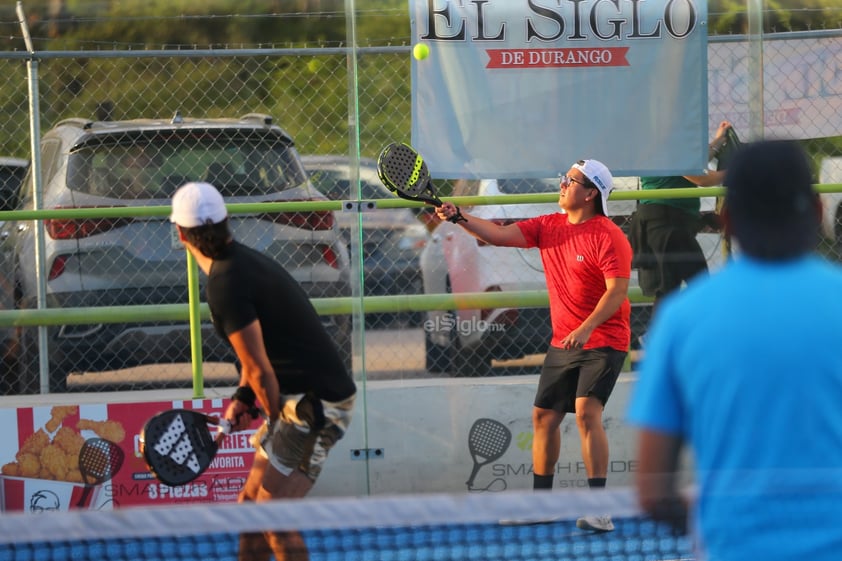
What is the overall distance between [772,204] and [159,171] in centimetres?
531

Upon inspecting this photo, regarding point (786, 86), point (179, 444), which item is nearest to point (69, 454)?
point (179, 444)

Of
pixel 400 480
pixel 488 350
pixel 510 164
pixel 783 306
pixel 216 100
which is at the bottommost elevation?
pixel 400 480

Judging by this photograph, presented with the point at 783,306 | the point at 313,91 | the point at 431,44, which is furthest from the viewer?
the point at 313,91

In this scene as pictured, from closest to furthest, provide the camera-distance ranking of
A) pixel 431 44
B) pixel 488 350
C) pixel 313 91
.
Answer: pixel 431 44
pixel 488 350
pixel 313 91

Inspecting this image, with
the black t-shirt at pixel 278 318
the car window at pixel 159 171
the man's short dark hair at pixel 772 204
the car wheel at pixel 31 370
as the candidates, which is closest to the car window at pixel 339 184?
the car window at pixel 159 171

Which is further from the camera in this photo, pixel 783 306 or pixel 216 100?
pixel 216 100

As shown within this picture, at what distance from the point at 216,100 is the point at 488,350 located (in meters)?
2.17

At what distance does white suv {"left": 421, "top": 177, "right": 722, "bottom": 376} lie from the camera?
7000 millimetres

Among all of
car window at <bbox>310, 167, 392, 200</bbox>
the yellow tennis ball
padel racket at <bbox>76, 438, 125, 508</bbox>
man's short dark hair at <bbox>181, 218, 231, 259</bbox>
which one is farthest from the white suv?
man's short dark hair at <bbox>181, 218, 231, 259</bbox>

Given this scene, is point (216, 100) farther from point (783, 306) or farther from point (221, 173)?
point (783, 306)

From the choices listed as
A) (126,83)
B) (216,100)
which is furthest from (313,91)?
(126,83)

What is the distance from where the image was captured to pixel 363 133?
6727 mm

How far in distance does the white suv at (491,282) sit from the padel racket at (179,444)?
214 cm

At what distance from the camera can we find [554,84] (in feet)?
21.9
